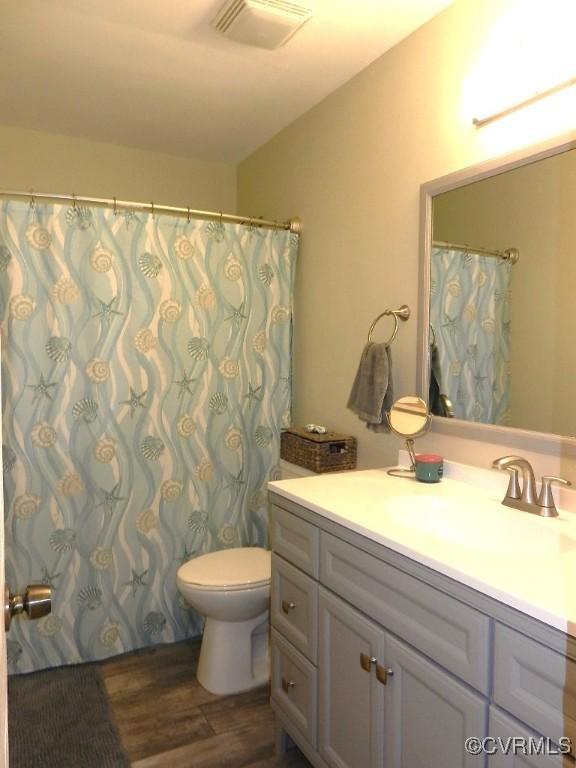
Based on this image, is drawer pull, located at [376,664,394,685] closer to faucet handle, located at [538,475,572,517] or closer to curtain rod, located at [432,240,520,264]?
faucet handle, located at [538,475,572,517]

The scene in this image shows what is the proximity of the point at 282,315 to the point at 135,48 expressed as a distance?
118 cm

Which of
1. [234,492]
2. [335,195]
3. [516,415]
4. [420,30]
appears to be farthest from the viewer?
[234,492]

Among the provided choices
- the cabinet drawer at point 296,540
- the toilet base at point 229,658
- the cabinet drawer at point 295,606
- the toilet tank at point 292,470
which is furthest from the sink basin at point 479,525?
the toilet base at point 229,658

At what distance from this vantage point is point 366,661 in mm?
1293

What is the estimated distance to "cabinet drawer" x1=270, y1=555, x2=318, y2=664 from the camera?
152 centimetres

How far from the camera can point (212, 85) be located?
2.23 metres

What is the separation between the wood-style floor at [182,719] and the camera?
5.64 ft

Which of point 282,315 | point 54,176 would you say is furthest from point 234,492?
point 54,176

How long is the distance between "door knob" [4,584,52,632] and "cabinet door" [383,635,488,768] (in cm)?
74

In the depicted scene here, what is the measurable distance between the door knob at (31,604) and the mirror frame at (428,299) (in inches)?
47.7

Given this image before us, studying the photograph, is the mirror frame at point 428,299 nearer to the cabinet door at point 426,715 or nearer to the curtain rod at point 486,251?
the curtain rod at point 486,251

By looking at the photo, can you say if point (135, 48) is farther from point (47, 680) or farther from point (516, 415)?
point (47, 680)

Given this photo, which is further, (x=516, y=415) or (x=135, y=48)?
(x=135, y=48)

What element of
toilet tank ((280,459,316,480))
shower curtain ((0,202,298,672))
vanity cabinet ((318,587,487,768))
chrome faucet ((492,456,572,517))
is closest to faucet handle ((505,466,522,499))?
chrome faucet ((492,456,572,517))
